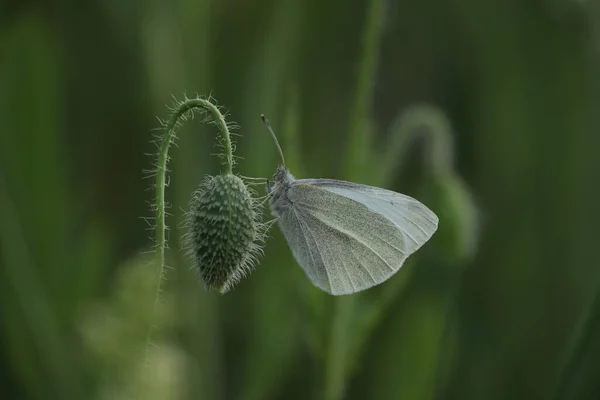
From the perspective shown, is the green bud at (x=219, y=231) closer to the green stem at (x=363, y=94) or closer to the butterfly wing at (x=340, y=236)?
the butterfly wing at (x=340, y=236)

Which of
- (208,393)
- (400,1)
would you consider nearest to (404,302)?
(208,393)

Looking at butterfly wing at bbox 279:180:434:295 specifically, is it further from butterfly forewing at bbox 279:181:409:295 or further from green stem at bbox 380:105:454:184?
green stem at bbox 380:105:454:184

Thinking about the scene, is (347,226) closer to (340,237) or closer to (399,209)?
(340,237)

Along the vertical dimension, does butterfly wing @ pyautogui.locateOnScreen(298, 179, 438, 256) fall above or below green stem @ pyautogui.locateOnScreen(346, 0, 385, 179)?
below

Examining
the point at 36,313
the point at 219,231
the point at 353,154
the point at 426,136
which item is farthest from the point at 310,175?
the point at 219,231

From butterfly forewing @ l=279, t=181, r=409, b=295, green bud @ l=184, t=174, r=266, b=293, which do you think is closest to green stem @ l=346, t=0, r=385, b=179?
butterfly forewing @ l=279, t=181, r=409, b=295

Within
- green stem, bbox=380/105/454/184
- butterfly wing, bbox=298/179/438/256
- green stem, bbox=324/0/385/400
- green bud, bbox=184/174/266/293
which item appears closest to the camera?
green bud, bbox=184/174/266/293

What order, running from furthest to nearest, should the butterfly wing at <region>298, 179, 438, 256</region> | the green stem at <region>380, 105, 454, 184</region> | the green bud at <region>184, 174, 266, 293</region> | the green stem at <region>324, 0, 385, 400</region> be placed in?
the green stem at <region>380, 105, 454, 184</region>, the green stem at <region>324, 0, 385, 400</region>, the butterfly wing at <region>298, 179, 438, 256</region>, the green bud at <region>184, 174, 266, 293</region>
